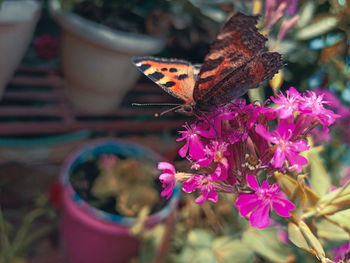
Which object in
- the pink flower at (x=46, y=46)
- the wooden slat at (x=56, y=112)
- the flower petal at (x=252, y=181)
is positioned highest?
the flower petal at (x=252, y=181)

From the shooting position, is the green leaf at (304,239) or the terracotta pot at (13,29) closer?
the green leaf at (304,239)

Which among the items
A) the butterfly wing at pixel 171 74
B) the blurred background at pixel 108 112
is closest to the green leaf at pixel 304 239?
the butterfly wing at pixel 171 74

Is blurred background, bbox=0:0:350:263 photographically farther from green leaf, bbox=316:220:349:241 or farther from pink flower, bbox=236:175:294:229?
pink flower, bbox=236:175:294:229

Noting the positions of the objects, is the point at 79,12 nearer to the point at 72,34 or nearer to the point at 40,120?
the point at 72,34

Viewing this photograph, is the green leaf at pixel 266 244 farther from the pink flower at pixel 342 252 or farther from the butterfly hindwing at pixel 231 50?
the butterfly hindwing at pixel 231 50

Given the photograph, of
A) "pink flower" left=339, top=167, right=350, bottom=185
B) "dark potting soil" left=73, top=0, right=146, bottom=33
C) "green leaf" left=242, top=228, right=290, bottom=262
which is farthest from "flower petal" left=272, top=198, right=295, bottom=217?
"dark potting soil" left=73, top=0, right=146, bottom=33

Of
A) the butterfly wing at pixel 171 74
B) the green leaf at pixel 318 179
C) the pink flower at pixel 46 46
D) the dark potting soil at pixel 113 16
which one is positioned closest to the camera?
the butterfly wing at pixel 171 74
